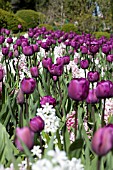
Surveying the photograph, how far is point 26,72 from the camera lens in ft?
13.1

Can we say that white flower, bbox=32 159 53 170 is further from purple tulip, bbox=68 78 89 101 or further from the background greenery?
the background greenery

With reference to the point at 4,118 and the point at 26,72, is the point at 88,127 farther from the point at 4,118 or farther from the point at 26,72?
the point at 26,72

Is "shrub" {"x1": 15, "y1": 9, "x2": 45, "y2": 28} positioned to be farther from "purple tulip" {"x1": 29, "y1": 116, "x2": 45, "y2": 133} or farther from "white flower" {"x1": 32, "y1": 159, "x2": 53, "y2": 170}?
"white flower" {"x1": 32, "y1": 159, "x2": 53, "y2": 170}

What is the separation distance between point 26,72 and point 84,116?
5.12 ft

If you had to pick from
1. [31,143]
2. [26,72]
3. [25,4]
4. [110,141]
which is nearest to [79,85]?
[31,143]

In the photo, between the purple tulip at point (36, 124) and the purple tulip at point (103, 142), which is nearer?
the purple tulip at point (103, 142)

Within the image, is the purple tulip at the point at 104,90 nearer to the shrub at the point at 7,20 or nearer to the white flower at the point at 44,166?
the white flower at the point at 44,166

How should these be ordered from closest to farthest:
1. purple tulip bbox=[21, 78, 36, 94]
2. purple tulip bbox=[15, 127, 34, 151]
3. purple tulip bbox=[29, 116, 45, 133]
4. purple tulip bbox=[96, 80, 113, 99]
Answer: purple tulip bbox=[15, 127, 34, 151] → purple tulip bbox=[29, 116, 45, 133] → purple tulip bbox=[96, 80, 113, 99] → purple tulip bbox=[21, 78, 36, 94]

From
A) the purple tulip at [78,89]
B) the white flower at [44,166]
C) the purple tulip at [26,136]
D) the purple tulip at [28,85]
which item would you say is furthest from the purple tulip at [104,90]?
the white flower at [44,166]

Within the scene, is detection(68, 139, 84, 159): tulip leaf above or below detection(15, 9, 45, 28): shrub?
below

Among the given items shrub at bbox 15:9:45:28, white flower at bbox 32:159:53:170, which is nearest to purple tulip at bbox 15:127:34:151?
white flower at bbox 32:159:53:170

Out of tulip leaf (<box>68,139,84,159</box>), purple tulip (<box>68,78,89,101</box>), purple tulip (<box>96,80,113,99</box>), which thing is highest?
purple tulip (<box>68,78,89,101</box>)

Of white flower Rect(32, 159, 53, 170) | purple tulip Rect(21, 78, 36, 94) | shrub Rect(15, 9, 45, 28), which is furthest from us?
shrub Rect(15, 9, 45, 28)

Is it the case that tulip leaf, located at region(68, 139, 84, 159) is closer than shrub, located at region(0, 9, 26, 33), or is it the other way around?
tulip leaf, located at region(68, 139, 84, 159)
